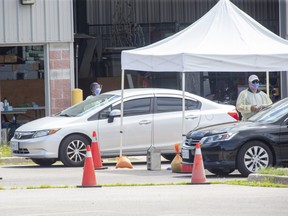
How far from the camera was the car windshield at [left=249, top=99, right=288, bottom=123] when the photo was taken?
17.4m

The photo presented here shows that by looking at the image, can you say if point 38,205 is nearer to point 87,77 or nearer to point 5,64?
point 5,64

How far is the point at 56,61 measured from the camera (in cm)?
2656

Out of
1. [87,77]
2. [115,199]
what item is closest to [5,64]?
[87,77]

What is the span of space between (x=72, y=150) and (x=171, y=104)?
2.34 meters

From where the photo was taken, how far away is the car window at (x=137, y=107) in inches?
824

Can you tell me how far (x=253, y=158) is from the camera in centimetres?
1700

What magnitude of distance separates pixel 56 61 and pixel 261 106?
822cm

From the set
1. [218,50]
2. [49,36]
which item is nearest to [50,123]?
[218,50]

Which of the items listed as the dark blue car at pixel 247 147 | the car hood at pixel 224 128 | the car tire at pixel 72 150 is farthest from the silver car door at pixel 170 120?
the dark blue car at pixel 247 147

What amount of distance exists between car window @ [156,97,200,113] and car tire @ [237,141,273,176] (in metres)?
4.26

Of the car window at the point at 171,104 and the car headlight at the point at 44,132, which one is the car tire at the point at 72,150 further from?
the car window at the point at 171,104

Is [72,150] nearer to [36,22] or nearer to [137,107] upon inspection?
[137,107]

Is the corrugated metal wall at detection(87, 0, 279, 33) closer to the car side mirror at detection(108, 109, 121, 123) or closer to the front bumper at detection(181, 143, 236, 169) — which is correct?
the car side mirror at detection(108, 109, 121, 123)

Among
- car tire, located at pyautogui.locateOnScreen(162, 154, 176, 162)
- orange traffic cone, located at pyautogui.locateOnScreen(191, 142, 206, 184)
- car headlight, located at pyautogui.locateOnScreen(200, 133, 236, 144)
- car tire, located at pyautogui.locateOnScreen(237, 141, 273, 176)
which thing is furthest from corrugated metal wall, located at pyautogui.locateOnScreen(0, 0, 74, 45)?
orange traffic cone, located at pyautogui.locateOnScreen(191, 142, 206, 184)
